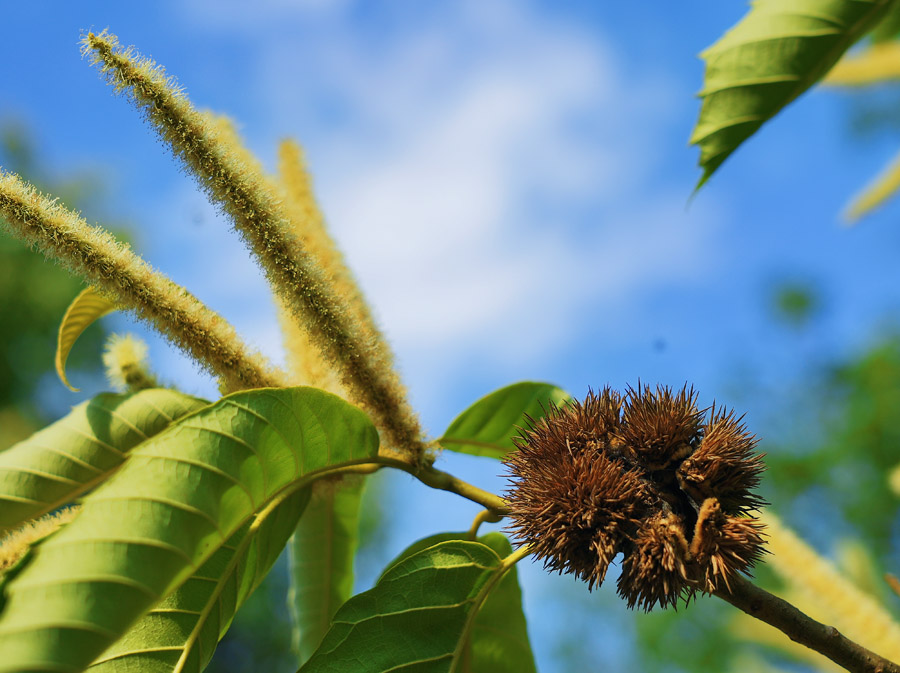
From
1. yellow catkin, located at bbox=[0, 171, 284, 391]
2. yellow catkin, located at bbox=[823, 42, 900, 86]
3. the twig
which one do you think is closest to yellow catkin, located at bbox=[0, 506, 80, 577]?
yellow catkin, located at bbox=[0, 171, 284, 391]

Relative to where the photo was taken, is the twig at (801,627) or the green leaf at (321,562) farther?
the green leaf at (321,562)

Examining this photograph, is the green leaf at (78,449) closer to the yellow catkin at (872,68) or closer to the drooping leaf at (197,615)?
the drooping leaf at (197,615)

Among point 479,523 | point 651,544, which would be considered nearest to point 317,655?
point 479,523

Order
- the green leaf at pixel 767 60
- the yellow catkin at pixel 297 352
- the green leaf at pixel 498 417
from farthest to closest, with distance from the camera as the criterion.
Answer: the green leaf at pixel 498 417 < the yellow catkin at pixel 297 352 < the green leaf at pixel 767 60

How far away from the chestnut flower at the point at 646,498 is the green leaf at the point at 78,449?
0.81 m

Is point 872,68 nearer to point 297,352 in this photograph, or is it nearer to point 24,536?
point 297,352

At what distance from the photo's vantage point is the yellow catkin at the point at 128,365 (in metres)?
1.60

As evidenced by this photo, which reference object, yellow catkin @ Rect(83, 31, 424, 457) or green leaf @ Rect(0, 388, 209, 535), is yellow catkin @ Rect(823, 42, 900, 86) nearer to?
yellow catkin @ Rect(83, 31, 424, 457)

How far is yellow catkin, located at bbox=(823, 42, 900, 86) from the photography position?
2.35 m

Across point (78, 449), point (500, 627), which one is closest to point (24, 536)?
point (78, 449)

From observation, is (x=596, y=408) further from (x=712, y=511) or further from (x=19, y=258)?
(x=19, y=258)

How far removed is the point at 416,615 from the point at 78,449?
793 mm

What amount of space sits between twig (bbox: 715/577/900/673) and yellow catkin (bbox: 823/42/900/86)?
186 cm

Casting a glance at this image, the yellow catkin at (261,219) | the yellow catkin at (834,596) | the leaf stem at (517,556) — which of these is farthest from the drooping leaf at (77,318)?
the yellow catkin at (834,596)
